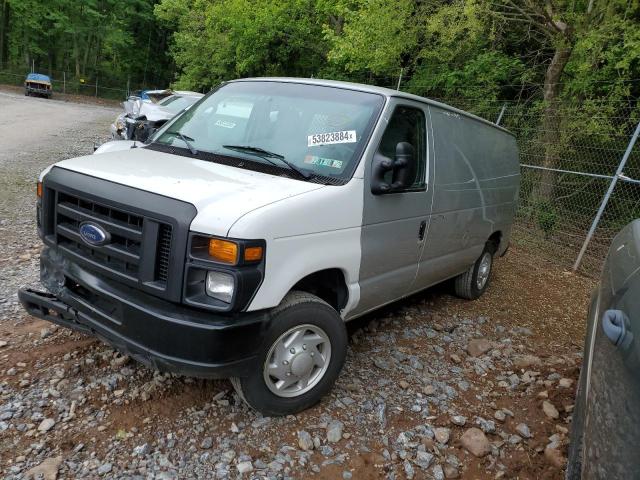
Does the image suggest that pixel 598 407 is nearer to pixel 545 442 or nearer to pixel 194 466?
pixel 545 442

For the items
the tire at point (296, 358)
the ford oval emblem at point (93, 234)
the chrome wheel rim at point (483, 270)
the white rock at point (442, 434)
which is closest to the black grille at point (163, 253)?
the ford oval emblem at point (93, 234)

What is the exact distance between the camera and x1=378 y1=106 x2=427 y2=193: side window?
342cm

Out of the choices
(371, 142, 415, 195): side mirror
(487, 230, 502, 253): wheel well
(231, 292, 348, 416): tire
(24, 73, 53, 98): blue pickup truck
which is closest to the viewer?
(231, 292, 348, 416): tire

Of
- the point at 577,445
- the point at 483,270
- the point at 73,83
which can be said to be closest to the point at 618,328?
the point at 577,445

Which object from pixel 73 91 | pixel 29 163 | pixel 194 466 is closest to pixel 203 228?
pixel 194 466

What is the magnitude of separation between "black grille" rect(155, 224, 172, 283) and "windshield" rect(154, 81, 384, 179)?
893mm

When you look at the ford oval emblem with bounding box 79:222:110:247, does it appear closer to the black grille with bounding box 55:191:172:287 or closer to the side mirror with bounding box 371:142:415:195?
the black grille with bounding box 55:191:172:287

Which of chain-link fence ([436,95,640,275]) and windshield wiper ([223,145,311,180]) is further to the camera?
chain-link fence ([436,95,640,275])

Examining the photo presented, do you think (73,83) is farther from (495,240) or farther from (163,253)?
(163,253)

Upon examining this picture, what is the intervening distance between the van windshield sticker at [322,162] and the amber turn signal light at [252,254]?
3.07ft

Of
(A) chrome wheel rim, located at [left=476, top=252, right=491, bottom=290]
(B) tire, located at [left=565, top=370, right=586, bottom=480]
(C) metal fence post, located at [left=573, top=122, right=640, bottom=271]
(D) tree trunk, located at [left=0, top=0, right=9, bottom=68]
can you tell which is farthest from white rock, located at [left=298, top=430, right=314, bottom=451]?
(D) tree trunk, located at [left=0, top=0, right=9, bottom=68]

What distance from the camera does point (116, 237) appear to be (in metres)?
2.73

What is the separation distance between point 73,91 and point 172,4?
17357mm

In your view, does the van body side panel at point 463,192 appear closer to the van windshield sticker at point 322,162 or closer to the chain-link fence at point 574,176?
the van windshield sticker at point 322,162
